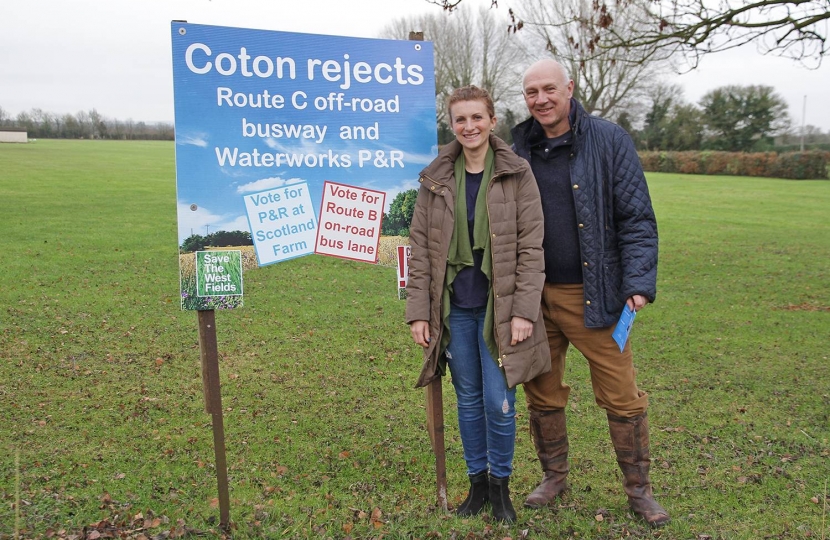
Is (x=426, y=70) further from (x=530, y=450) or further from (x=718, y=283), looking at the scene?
(x=718, y=283)

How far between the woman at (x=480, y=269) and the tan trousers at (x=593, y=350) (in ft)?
0.81

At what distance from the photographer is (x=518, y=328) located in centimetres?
350

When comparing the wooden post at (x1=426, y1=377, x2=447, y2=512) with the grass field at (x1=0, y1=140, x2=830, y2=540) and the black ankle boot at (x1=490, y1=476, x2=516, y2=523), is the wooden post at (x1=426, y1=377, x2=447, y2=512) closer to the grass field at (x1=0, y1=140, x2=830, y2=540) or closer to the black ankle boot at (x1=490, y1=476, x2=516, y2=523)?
the grass field at (x1=0, y1=140, x2=830, y2=540)

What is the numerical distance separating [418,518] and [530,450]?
→ 4.73 feet

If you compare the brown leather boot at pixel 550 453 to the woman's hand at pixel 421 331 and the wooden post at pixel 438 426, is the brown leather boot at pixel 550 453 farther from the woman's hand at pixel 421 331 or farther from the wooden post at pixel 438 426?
the woman's hand at pixel 421 331

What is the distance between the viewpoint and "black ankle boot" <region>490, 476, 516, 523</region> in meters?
3.84

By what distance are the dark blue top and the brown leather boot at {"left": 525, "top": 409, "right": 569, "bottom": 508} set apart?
976mm

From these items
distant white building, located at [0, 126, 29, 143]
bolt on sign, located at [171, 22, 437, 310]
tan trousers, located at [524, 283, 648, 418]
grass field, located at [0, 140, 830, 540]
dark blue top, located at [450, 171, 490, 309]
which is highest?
distant white building, located at [0, 126, 29, 143]

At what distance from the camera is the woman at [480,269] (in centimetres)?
351

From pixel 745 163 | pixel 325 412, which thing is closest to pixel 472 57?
pixel 745 163

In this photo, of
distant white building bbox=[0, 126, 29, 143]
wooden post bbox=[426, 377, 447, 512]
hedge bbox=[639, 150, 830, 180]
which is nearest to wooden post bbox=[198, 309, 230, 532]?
wooden post bbox=[426, 377, 447, 512]

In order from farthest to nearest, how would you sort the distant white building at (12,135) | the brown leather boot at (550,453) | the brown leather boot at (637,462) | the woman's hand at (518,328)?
1. the distant white building at (12,135)
2. the brown leather boot at (550,453)
3. the brown leather boot at (637,462)
4. the woman's hand at (518,328)

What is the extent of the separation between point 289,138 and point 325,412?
272 centimetres

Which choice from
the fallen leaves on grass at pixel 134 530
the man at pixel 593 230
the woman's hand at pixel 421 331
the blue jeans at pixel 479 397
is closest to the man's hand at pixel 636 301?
the man at pixel 593 230
